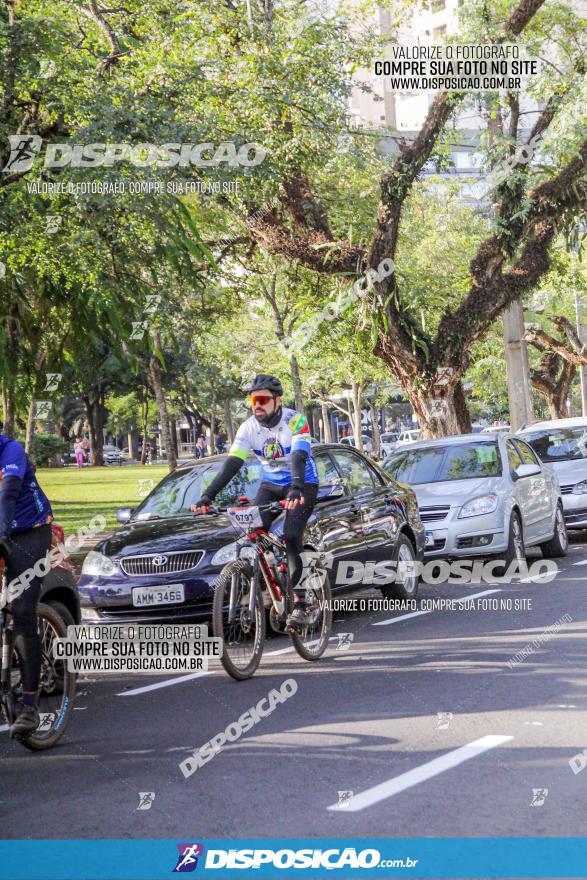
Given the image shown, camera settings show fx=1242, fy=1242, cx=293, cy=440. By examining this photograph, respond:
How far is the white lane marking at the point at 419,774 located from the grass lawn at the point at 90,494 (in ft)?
55.4

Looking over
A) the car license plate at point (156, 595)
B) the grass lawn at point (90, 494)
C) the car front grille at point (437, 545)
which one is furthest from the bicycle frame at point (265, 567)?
the grass lawn at point (90, 494)

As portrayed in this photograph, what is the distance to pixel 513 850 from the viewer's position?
4.47 metres

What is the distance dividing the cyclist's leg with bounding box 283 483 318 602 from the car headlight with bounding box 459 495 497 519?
551 centimetres

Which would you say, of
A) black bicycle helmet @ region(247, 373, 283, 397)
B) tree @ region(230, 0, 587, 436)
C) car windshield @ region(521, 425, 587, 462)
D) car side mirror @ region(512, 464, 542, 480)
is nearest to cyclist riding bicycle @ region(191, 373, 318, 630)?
black bicycle helmet @ region(247, 373, 283, 397)

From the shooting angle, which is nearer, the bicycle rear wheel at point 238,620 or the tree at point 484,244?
the bicycle rear wheel at point 238,620

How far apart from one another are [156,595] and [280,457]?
64.2 inches

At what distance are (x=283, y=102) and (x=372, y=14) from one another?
25.9ft

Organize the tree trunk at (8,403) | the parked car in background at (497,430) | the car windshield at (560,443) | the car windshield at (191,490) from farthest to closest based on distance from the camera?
the car windshield at (560,443) → the parked car in background at (497,430) → the tree trunk at (8,403) → the car windshield at (191,490)

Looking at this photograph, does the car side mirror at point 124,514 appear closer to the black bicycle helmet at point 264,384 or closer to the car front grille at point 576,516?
the black bicycle helmet at point 264,384

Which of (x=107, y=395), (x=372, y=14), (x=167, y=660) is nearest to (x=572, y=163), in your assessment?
(x=372, y=14)

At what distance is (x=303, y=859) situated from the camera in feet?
14.7

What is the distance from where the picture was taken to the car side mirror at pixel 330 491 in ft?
35.2

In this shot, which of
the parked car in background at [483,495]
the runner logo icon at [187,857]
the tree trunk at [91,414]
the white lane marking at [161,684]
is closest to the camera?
the runner logo icon at [187,857]

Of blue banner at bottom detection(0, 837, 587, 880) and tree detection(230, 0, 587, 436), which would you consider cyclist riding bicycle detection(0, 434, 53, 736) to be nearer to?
blue banner at bottom detection(0, 837, 587, 880)
